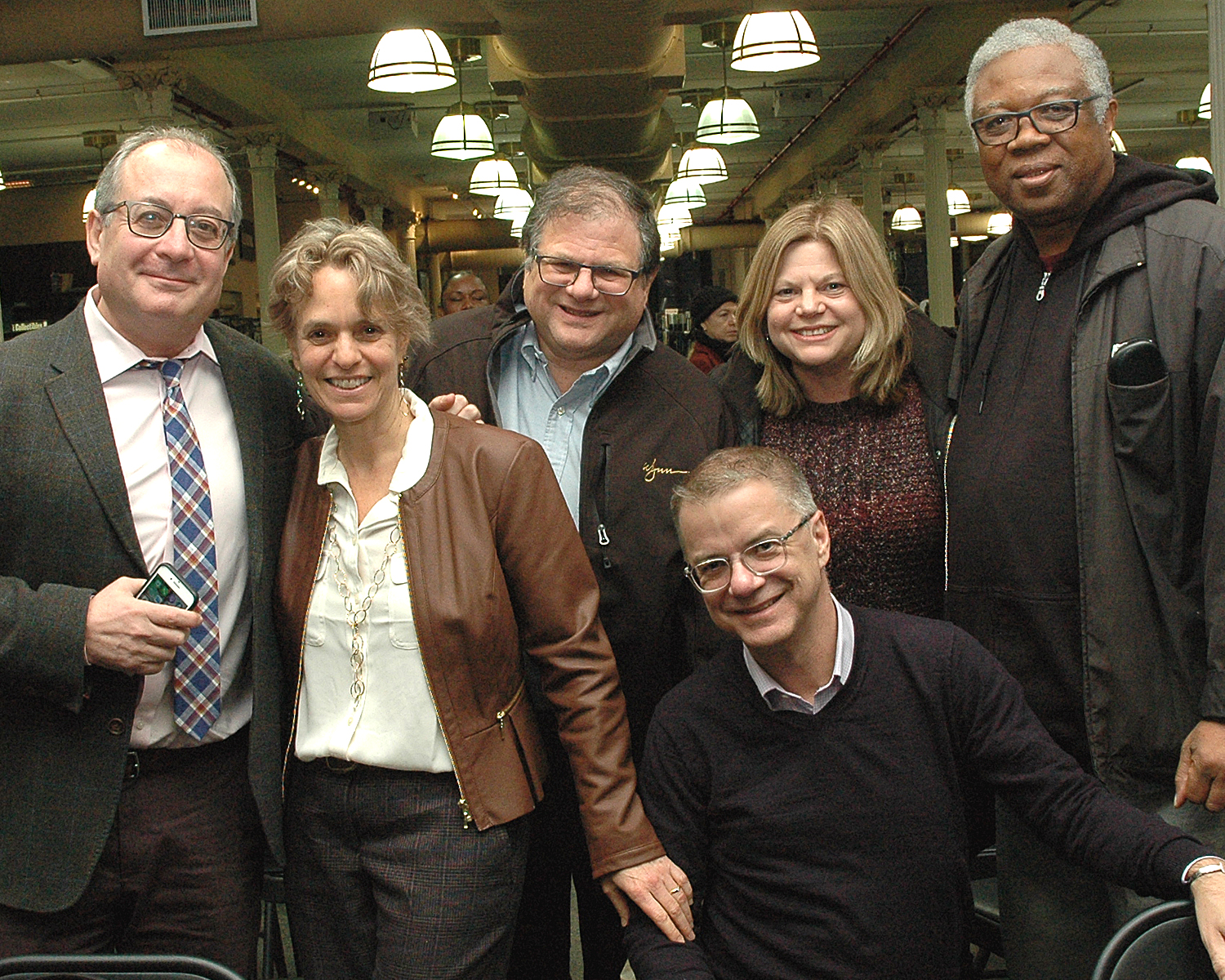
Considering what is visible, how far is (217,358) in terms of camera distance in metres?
2.00

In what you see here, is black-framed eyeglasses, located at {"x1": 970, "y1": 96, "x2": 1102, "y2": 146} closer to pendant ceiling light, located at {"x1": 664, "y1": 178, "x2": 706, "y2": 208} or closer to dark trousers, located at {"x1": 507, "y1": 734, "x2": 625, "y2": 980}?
dark trousers, located at {"x1": 507, "y1": 734, "x2": 625, "y2": 980}

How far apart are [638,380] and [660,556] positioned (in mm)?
355

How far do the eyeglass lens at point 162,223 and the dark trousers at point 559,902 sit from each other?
3.52ft

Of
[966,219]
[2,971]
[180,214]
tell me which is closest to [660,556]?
[180,214]

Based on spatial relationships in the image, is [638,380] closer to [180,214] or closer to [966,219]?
[180,214]

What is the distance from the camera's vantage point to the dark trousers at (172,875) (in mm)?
1811

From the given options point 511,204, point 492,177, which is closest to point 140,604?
point 492,177

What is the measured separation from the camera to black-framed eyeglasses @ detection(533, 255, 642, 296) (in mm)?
2154

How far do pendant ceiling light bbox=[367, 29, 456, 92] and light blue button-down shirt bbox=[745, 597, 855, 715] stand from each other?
5.44 meters

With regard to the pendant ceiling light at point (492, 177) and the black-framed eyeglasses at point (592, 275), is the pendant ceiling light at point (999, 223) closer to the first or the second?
the pendant ceiling light at point (492, 177)

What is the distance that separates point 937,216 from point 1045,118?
42.1 feet

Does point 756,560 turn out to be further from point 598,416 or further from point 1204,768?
point 1204,768

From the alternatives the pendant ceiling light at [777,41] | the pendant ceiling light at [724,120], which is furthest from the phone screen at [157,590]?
the pendant ceiling light at [724,120]

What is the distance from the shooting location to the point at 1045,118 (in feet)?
6.42
